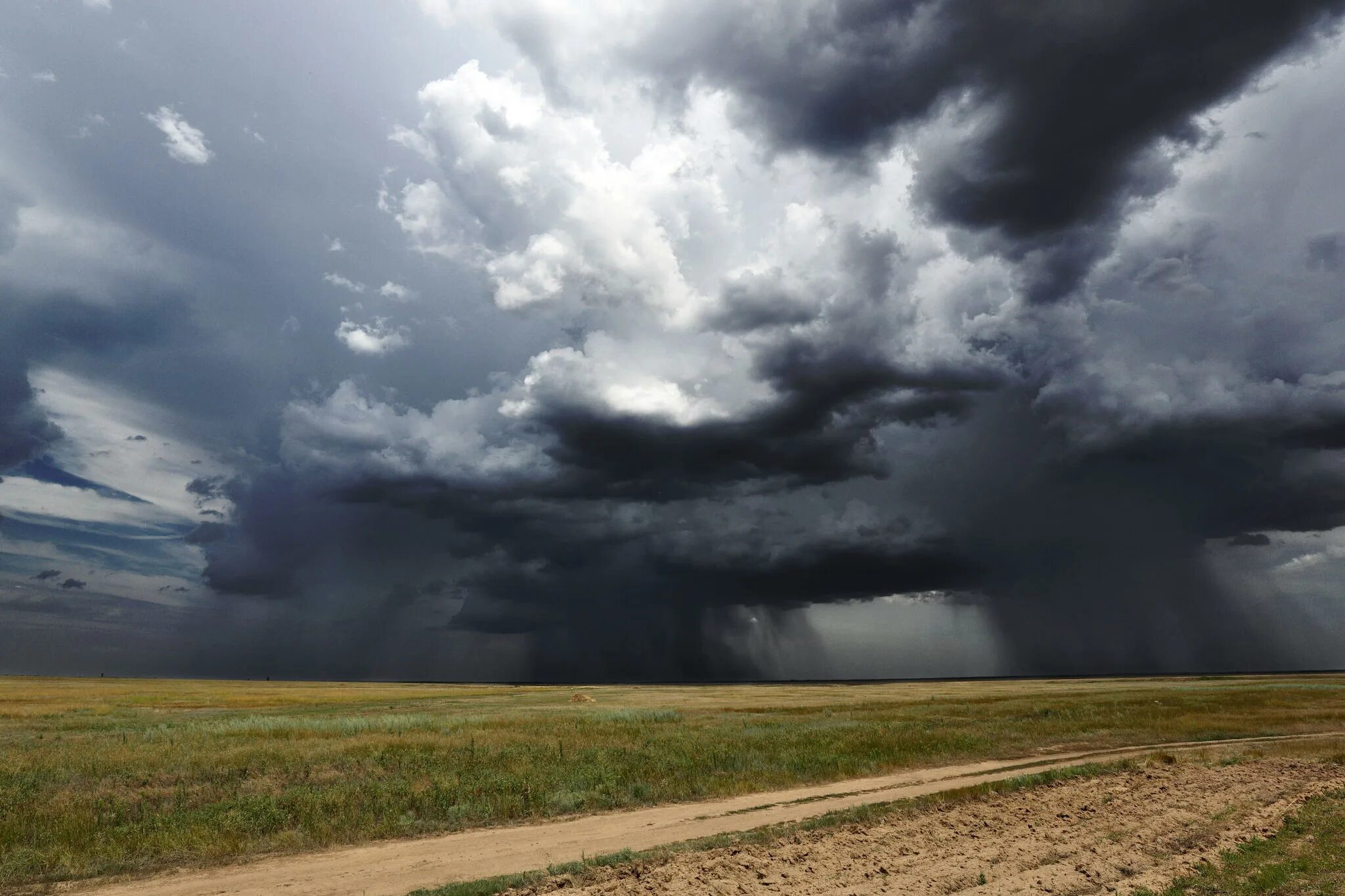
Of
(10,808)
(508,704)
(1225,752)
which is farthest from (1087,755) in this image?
(508,704)

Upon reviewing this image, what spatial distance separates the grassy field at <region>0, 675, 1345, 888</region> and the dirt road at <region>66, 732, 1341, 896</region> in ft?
4.52

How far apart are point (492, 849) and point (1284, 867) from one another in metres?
17.1

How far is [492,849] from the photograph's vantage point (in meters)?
18.7

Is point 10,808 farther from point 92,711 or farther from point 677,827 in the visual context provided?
point 92,711

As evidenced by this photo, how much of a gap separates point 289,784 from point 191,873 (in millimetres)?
10957

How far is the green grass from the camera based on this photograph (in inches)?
530

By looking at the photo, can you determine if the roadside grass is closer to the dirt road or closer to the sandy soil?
the sandy soil

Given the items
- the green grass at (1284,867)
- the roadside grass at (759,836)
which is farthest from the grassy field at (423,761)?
the green grass at (1284,867)

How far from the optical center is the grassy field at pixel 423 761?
804 inches

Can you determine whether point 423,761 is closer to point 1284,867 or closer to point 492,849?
point 492,849

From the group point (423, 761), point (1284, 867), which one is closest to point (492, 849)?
point (423, 761)

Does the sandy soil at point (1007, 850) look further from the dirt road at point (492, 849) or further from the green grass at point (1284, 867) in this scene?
the dirt road at point (492, 849)

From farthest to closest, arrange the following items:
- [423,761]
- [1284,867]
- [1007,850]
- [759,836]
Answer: [423,761]
[759,836]
[1007,850]
[1284,867]

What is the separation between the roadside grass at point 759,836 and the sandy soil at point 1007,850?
53 cm
